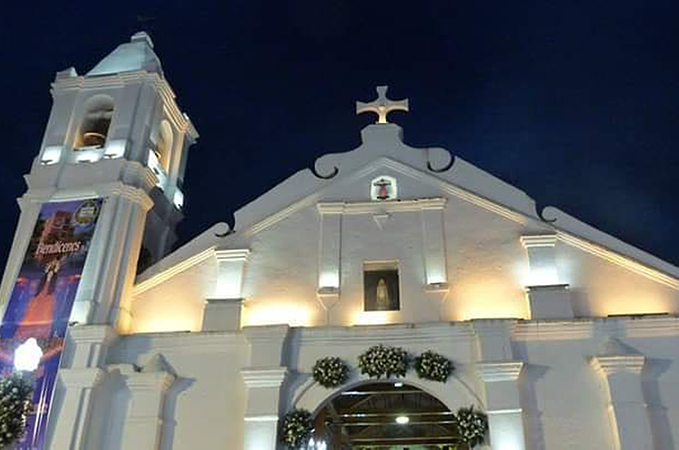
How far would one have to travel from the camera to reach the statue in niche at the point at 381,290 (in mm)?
16031

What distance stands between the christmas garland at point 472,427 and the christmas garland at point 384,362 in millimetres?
1537

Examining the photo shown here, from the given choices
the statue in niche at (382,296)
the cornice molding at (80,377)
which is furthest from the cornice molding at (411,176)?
the cornice molding at (80,377)

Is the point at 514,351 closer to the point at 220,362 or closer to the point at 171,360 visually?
the point at 220,362

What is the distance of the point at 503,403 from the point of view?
13898mm

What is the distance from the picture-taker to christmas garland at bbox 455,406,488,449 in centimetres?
1369

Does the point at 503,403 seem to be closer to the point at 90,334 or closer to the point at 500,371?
the point at 500,371

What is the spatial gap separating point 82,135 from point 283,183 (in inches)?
239

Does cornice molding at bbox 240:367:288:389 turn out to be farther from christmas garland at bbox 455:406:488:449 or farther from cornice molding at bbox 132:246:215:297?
christmas garland at bbox 455:406:488:449

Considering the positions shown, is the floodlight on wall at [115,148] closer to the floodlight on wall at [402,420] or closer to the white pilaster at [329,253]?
the white pilaster at [329,253]

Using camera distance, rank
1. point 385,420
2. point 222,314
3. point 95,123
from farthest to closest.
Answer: point 95,123 → point 385,420 → point 222,314

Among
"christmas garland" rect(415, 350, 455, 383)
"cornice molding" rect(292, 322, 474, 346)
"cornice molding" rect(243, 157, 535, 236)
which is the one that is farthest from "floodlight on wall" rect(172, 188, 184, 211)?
"christmas garland" rect(415, 350, 455, 383)

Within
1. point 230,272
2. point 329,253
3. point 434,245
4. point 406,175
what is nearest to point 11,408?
point 230,272

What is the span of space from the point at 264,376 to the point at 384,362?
2.56m

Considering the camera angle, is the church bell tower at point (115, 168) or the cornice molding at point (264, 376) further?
the church bell tower at point (115, 168)
